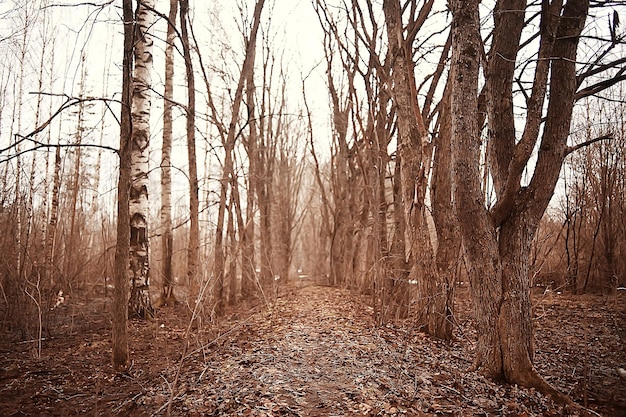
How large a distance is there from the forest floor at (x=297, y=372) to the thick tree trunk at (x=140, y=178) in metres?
0.59

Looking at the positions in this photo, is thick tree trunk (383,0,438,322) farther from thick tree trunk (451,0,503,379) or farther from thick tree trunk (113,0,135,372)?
thick tree trunk (113,0,135,372)

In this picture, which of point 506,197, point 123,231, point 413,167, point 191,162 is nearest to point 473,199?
point 506,197

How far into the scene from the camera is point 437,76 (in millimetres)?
7625

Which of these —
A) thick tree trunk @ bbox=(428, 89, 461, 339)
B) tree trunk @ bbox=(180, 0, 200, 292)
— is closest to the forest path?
thick tree trunk @ bbox=(428, 89, 461, 339)

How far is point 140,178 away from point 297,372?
470 cm

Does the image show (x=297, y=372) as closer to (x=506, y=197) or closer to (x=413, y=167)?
Answer: (x=506, y=197)

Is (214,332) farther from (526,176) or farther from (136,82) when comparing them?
(526,176)

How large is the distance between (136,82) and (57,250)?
3363 mm

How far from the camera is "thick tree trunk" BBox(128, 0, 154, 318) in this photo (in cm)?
752

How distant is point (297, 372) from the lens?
15.8 ft

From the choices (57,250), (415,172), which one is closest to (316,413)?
(415,172)

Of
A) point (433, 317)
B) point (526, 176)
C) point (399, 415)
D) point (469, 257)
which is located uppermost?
point (526, 176)

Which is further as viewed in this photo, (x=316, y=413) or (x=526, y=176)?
(x=526, y=176)

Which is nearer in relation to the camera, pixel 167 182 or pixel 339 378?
pixel 339 378
